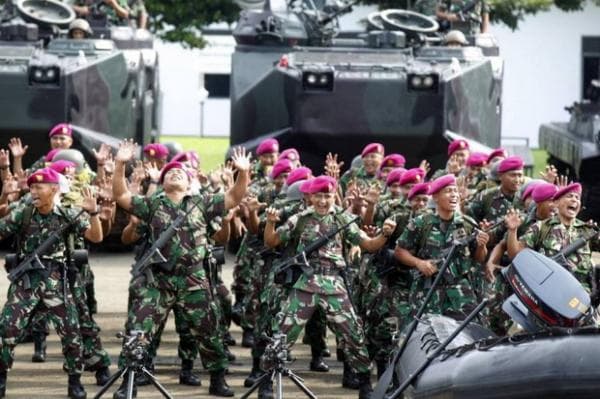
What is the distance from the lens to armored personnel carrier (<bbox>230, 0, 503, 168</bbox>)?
2086 cm

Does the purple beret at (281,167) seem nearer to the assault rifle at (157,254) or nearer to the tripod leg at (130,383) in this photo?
the assault rifle at (157,254)

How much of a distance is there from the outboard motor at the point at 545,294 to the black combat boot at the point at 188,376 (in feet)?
16.9

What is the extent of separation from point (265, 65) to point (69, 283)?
8.58 metres

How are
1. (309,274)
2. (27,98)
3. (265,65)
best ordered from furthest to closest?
1. (265,65)
2. (27,98)
3. (309,274)

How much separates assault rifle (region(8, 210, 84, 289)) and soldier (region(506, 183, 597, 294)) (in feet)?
9.47

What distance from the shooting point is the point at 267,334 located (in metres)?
15.1

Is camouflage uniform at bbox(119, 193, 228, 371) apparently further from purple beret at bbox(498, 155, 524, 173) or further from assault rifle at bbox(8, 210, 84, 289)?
purple beret at bbox(498, 155, 524, 173)

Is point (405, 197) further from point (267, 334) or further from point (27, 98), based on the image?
point (27, 98)

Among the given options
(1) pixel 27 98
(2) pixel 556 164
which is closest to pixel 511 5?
(2) pixel 556 164

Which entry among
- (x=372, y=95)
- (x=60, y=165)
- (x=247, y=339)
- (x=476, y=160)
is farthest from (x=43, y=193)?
(x=372, y=95)

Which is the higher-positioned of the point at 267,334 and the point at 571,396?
the point at 571,396

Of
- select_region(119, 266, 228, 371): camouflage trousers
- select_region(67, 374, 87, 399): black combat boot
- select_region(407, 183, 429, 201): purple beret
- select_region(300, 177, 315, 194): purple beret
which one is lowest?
select_region(67, 374, 87, 399): black combat boot

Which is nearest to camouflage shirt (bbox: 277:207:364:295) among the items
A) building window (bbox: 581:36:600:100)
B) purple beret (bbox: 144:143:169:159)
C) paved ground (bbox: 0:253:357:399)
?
paved ground (bbox: 0:253:357:399)

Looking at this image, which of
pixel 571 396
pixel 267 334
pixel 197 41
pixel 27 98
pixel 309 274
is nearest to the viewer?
pixel 571 396
